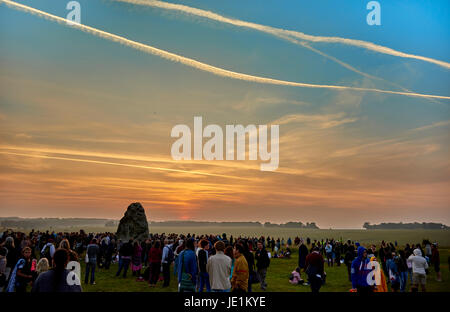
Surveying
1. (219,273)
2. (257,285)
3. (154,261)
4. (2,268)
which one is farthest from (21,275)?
(257,285)

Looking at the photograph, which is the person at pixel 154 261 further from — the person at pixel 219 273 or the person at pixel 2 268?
the person at pixel 219 273

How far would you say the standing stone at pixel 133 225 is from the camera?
33656mm

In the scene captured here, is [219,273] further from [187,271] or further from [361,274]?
[361,274]

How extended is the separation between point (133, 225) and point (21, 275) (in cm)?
2644

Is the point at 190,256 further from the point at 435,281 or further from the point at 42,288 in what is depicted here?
the point at 435,281

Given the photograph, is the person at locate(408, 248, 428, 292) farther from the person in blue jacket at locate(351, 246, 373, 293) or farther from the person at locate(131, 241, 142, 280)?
the person at locate(131, 241, 142, 280)

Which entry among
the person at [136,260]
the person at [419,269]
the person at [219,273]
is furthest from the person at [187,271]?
the person at [136,260]

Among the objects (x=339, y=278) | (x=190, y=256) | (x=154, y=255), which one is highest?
(x=190, y=256)

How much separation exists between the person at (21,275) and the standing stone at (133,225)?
2597 cm

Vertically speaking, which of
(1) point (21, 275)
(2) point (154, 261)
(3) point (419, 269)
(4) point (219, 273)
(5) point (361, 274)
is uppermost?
(4) point (219, 273)

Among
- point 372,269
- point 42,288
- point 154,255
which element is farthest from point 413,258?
point 42,288

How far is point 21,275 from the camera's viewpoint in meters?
8.16
